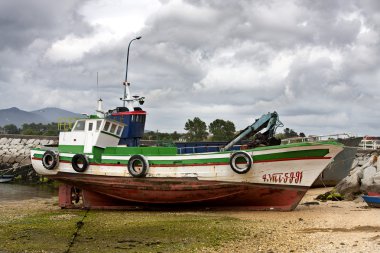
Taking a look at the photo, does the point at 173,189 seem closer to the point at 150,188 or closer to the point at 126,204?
the point at 150,188

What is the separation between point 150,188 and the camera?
19.3 meters

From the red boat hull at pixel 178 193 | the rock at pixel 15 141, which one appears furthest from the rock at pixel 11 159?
the red boat hull at pixel 178 193

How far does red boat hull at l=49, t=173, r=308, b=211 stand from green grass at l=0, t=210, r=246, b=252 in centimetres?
103

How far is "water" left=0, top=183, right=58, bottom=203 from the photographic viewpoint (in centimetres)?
2829

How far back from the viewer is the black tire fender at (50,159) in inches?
834

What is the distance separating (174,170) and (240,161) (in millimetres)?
2950

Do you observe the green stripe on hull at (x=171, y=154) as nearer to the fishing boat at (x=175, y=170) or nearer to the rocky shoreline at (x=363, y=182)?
the fishing boat at (x=175, y=170)

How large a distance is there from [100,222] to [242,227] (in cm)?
554

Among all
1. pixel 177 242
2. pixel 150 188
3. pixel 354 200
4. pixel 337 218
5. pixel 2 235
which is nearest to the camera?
pixel 177 242

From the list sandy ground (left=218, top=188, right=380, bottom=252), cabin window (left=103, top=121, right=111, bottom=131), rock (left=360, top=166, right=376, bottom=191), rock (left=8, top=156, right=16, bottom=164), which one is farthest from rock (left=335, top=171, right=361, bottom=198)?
rock (left=8, top=156, right=16, bottom=164)

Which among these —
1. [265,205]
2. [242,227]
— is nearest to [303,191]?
[265,205]

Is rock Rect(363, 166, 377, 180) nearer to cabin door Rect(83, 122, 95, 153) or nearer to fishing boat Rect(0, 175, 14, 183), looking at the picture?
cabin door Rect(83, 122, 95, 153)

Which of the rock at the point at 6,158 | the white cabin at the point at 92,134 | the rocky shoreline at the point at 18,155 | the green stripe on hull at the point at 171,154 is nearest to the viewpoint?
the green stripe on hull at the point at 171,154

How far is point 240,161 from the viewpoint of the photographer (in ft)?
59.4
